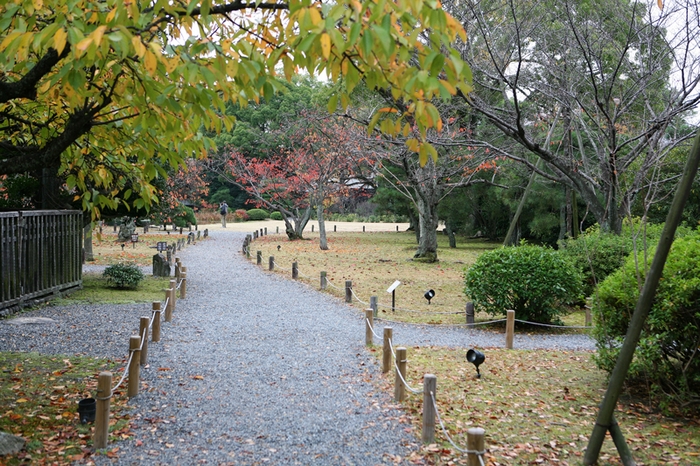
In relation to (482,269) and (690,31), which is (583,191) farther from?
(690,31)

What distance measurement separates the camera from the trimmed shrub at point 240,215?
183ft

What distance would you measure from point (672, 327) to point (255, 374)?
5.31m

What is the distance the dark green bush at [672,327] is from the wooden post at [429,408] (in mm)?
2361

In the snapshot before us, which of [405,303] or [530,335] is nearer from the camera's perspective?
[530,335]

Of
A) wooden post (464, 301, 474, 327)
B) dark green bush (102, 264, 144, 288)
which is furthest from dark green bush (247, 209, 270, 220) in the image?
wooden post (464, 301, 474, 327)

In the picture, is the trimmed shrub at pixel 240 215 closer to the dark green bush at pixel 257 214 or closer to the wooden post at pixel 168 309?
the dark green bush at pixel 257 214

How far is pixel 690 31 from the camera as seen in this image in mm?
10555

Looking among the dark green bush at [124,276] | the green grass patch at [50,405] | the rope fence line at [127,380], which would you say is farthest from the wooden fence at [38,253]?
the rope fence line at [127,380]

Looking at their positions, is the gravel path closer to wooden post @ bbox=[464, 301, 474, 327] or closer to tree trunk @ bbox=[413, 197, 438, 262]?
wooden post @ bbox=[464, 301, 474, 327]

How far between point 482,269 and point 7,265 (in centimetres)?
985

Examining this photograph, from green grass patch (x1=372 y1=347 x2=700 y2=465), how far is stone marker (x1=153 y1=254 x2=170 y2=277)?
12.1 m

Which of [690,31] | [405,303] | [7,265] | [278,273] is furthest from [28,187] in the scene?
[690,31]

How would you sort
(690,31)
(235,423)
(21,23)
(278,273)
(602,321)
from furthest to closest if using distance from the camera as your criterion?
(278,273)
(690,31)
(602,321)
(235,423)
(21,23)

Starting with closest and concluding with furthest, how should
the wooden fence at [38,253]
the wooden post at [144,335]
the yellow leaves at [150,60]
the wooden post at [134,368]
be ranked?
the yellow leaves at [150,60] < the wooden post at [134,368] < the wooden post at [144,335] < the wooden fence at [38,253]
